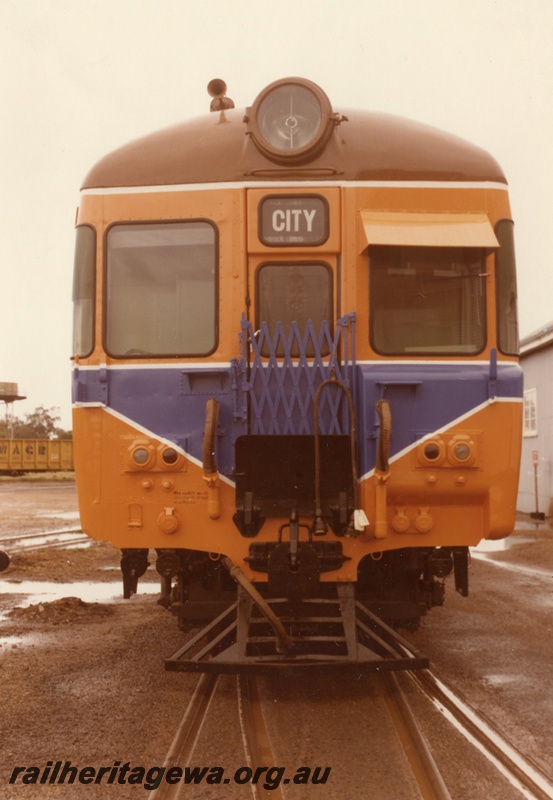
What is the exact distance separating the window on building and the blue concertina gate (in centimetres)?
1590

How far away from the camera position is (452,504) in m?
5.61

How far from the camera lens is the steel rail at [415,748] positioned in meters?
4.31

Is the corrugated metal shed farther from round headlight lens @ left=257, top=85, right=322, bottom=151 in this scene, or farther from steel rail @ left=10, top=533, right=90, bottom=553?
round headlight lens @ left=257, top=85, right=322, bottom=151

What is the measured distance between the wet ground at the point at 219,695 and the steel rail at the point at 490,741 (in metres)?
0.08

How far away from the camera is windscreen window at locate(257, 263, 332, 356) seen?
567 cm

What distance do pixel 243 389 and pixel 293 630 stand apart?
1561 millimetres

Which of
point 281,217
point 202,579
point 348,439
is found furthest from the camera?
point 202,579

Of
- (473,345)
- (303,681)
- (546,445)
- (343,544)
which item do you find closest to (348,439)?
(343,544)

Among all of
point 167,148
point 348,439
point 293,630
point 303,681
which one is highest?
point 167,148

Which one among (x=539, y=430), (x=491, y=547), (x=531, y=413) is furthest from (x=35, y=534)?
(x=531, y=413)

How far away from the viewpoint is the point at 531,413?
21.2m

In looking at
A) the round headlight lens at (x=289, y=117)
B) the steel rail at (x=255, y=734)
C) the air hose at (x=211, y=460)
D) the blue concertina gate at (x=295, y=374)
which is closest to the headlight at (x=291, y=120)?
the round headlight lens at (x=289, y=117)

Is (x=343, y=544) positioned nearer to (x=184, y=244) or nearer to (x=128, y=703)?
(x=128, y=703)

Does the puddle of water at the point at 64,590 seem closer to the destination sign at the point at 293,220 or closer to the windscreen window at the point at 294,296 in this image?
the windscreen window at the point at 294,296
